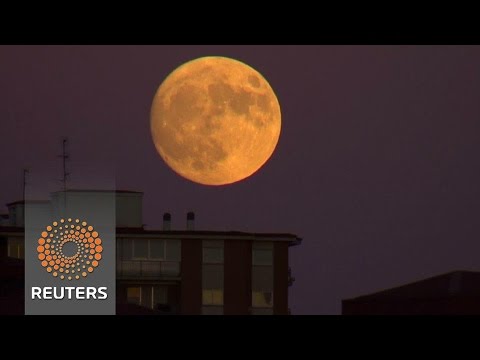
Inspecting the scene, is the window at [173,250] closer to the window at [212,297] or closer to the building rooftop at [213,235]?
the building rooftop at [213,235]

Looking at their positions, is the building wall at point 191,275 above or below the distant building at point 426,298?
above

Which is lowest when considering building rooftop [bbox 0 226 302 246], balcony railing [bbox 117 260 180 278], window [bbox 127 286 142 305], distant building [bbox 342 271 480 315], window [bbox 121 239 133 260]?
distant building [bbox 342 271 480 315]

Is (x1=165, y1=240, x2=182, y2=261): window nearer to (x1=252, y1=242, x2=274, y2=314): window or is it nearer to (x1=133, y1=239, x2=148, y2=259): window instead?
(x1=133, y1=239, x2=148, y2=259): window

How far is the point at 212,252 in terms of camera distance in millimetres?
90000

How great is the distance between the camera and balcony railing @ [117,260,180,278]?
85.7 m

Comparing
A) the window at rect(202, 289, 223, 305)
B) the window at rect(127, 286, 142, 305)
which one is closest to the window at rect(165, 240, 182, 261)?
the window at rect(127, 286, 142, 305)

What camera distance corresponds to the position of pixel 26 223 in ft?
255

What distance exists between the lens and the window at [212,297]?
8875 centimetres

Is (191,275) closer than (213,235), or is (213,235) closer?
(213,235)

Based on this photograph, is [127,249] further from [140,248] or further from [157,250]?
[157,250]

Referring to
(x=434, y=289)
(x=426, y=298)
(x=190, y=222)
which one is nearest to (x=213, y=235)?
(x=190, y=222)

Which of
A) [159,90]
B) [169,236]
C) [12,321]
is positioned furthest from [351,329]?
[169,236]

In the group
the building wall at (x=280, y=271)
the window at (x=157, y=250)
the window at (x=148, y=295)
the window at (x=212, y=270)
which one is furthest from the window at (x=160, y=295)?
the building wall at (x=280, y=271)

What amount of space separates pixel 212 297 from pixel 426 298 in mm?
24048
